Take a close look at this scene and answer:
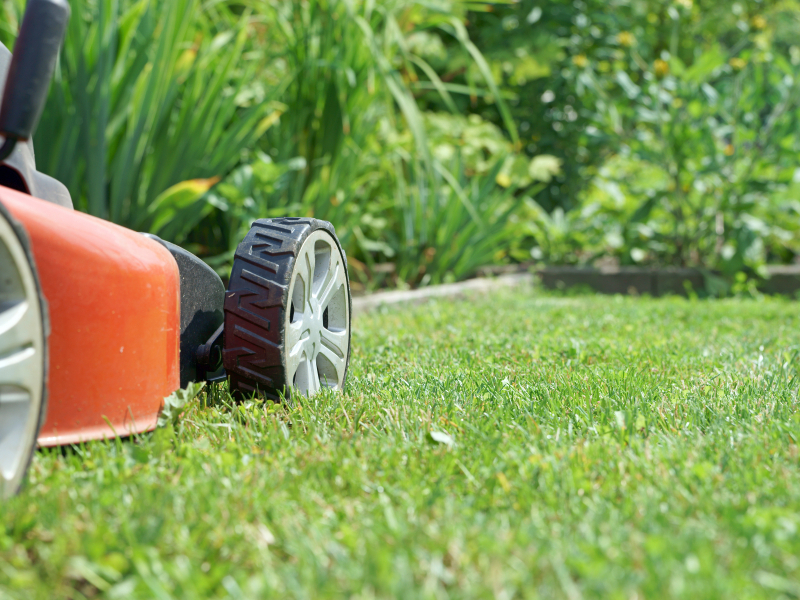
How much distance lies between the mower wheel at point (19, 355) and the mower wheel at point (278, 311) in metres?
0.53

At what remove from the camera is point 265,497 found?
110 cm

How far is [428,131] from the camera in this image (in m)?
5.29

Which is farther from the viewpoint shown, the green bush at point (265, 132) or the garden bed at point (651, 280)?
the garden bed at point (651, 280)

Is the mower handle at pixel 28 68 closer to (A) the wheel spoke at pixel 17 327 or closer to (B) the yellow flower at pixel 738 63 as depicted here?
(A) the wheel spoke at pixel 17 327

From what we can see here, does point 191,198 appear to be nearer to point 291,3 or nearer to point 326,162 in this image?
point 326,162

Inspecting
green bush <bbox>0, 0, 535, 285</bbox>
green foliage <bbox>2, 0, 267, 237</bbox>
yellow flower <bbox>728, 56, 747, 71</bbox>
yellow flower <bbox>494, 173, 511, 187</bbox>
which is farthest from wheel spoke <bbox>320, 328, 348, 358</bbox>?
yellow flower <bbox>728, 56, 747, 71</bbox>

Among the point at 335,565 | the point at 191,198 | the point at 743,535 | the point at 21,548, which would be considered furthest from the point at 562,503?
the point at 191,198

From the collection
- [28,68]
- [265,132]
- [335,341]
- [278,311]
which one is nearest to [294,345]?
[278,311]

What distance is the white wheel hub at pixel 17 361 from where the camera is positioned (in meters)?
1.02

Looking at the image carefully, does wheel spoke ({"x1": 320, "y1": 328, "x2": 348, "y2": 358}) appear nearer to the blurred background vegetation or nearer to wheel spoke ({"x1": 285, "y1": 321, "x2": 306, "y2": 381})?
wheel spoke ({"x1": 285, "y1": 321, "x2": 306, "y2": 381})

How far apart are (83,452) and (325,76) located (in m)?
2.97

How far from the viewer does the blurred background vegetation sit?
9.82 ft

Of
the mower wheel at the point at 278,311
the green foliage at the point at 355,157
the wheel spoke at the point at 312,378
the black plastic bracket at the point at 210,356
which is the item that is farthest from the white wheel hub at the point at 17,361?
the green foliage at the point at 355,157

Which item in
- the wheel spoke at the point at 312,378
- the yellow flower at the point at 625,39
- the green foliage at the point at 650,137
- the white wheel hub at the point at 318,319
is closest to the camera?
the white wheel hub at the point at 318,319
